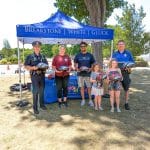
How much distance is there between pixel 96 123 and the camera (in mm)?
7000

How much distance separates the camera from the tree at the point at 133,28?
29.4 metres

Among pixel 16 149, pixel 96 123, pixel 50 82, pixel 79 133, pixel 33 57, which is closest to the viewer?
pixel 16 149

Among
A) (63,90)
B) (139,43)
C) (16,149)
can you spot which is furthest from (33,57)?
(139,43)

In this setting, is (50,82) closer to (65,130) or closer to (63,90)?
(63,90)

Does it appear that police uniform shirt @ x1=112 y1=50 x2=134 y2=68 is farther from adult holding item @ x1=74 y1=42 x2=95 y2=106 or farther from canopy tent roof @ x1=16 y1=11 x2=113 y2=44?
canopy tent roof @ x1=16 y1=11 x2=113 y2=44

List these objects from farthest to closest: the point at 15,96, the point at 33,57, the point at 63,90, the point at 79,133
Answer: the point at 15,96
the point at 63,90
the point at 33,57
the point at 79,133

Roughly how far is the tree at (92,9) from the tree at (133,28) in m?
11.4

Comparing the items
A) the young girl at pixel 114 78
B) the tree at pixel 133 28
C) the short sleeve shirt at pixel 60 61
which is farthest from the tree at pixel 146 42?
the young girl at pixel 114 78

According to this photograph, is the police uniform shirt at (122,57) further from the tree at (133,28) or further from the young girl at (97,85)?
the tree at (133,28)

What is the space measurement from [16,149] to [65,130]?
135 centimetres

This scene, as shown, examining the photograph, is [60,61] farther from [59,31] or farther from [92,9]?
[92,9]

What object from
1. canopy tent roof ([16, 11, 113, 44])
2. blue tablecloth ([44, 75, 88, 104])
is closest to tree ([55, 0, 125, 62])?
canopy tent roof ([16, 11, 113, 44])

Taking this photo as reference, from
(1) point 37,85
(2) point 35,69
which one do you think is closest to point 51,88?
(1) point 37,85

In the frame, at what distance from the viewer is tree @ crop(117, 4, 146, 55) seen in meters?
29.4
